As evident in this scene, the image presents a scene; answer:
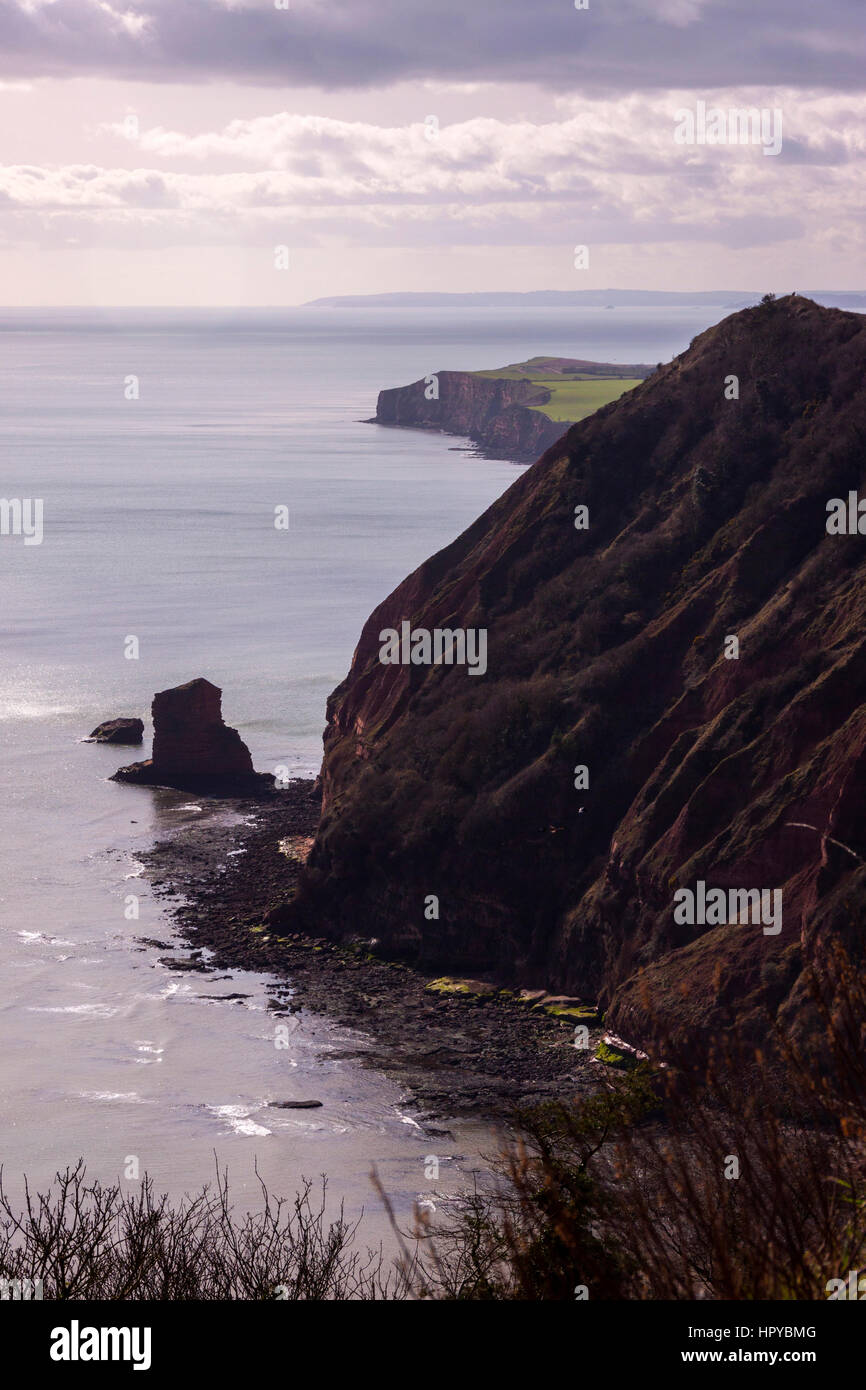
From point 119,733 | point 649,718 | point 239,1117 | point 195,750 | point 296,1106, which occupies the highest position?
point 649,718

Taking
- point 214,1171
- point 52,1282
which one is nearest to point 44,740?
point 214,1171

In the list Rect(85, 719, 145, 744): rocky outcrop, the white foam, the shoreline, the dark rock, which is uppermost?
Rect(85, 719, 145, 744): rocky outcrop

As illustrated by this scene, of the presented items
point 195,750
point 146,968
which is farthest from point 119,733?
point 146,968

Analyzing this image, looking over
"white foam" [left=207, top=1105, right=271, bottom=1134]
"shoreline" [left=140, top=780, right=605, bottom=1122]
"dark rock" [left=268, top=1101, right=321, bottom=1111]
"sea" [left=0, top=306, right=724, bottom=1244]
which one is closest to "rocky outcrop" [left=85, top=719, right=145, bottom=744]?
"sea" [left=0, top=306, right=724, bottom=1244]

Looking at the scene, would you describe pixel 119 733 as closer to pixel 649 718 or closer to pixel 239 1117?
pixel 649 718

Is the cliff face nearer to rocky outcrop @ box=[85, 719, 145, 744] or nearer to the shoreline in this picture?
the shoreline

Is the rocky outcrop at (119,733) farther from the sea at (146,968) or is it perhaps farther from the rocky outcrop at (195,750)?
the rocky outcrop at (195,750)
